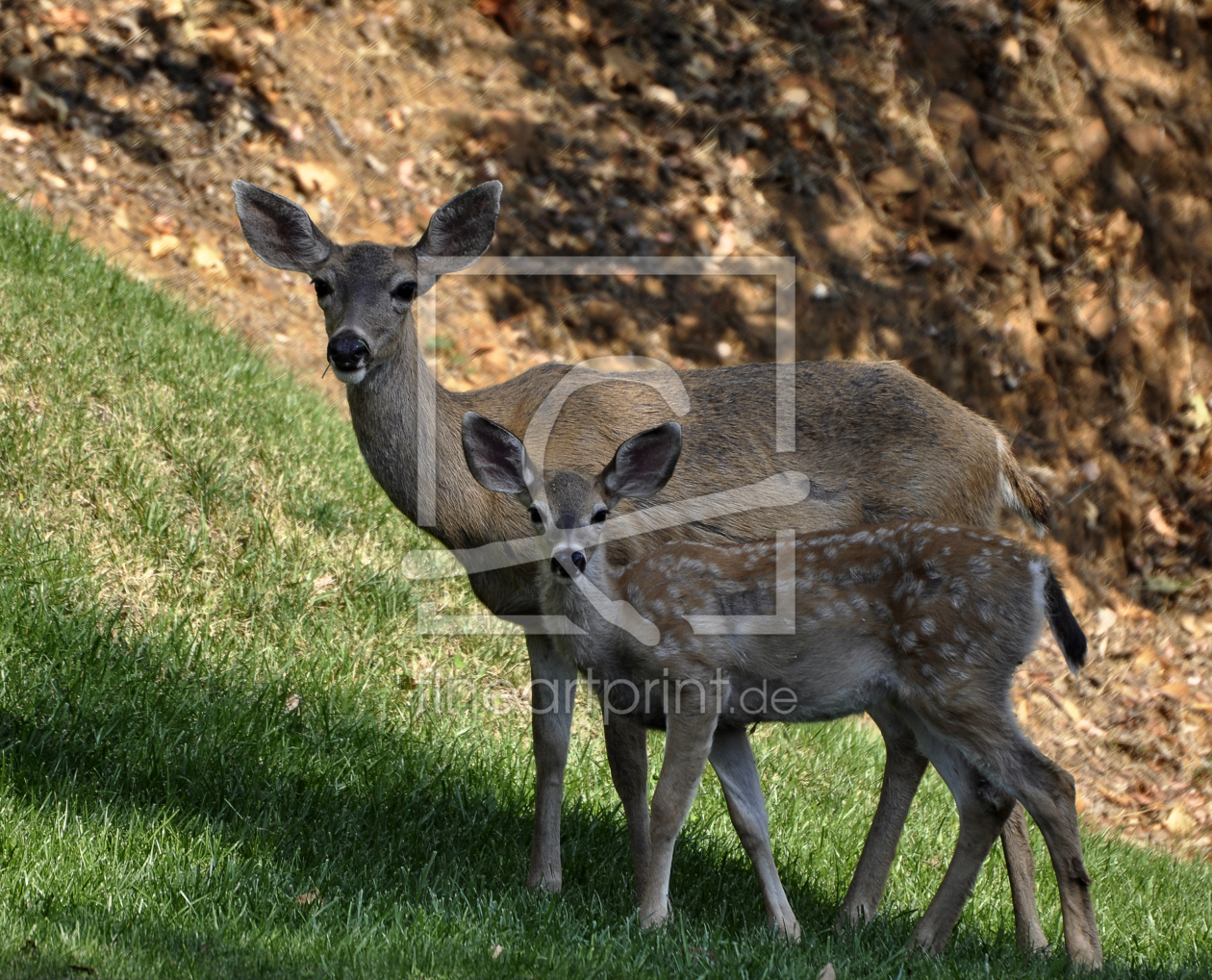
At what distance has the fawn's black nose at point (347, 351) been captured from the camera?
4.95m

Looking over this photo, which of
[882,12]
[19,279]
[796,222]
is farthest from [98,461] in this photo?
[882,12]

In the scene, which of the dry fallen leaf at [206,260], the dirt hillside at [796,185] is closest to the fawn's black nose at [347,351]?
the dirt hillside at [796,185]

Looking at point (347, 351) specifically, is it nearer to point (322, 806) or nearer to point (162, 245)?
point (322, 806)

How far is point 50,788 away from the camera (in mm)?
4840

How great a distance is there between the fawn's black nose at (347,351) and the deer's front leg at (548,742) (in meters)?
1.22

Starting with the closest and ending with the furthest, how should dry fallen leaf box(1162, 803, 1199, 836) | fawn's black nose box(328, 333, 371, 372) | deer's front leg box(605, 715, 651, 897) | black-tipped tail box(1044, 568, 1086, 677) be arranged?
1. black-tipped tail box(1044, 568, 1086, 677)
2. fawn's black nose box(328, 333, 371, 372)
3. deer's front leg box(605, 715, 651, 897)
4. dry fallen leaf box(1162, 803, 1199, 836)

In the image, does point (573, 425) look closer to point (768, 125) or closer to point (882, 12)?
point (768, 125)

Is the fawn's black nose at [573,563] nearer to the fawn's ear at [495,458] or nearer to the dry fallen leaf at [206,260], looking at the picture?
the fawn's ear at [495,458]

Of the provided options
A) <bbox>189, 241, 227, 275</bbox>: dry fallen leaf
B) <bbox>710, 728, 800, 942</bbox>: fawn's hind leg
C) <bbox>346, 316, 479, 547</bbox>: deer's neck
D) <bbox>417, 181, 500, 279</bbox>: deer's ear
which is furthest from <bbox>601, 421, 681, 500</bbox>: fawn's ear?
<bbox>189, 241, 227, 275</bbox>: dry fallen leaf

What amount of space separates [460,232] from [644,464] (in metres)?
1.32

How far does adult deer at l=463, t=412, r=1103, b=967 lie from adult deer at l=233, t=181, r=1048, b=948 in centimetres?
32

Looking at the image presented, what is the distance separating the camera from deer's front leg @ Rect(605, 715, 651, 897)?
5.08 m

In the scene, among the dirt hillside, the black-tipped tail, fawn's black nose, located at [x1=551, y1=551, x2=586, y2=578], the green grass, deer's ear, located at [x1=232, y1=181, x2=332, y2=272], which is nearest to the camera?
the green grass
